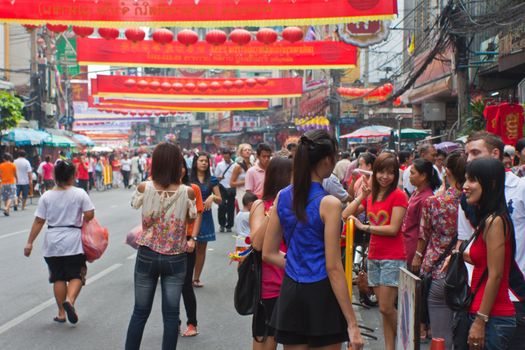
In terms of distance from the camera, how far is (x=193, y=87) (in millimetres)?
32625

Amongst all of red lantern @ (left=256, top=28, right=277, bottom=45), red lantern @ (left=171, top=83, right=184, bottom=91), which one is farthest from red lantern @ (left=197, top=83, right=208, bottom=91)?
red lantern @ (left=256, top=28, right=277, bottom=45)

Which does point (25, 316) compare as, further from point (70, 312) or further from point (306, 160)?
point (306, 160)

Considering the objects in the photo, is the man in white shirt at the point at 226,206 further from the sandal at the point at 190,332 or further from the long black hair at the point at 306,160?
the long black hair at the point at 306,160

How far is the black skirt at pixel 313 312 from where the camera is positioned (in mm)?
4004

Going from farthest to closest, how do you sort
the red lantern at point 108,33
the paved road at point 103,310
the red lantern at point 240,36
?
the red lantern at point 240,36
the red lantern at point 108,33
the paved road at point 103,310

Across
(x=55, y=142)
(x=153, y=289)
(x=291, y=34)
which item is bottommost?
(x=153, y=289)

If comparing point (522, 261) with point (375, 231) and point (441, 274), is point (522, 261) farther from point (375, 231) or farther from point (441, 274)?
point (375, 231)

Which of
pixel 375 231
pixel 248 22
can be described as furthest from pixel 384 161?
pixel 248 22

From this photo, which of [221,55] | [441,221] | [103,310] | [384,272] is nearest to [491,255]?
[441,221]

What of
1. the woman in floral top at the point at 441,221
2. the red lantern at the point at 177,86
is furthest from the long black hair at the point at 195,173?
the red lantern at the point at 177,86

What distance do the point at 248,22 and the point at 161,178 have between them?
Answer: 10.0 m

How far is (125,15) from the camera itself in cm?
1567

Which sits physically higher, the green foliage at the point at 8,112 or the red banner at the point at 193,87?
the red banner at the point at 193,87

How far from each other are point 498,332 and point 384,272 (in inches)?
89.9
